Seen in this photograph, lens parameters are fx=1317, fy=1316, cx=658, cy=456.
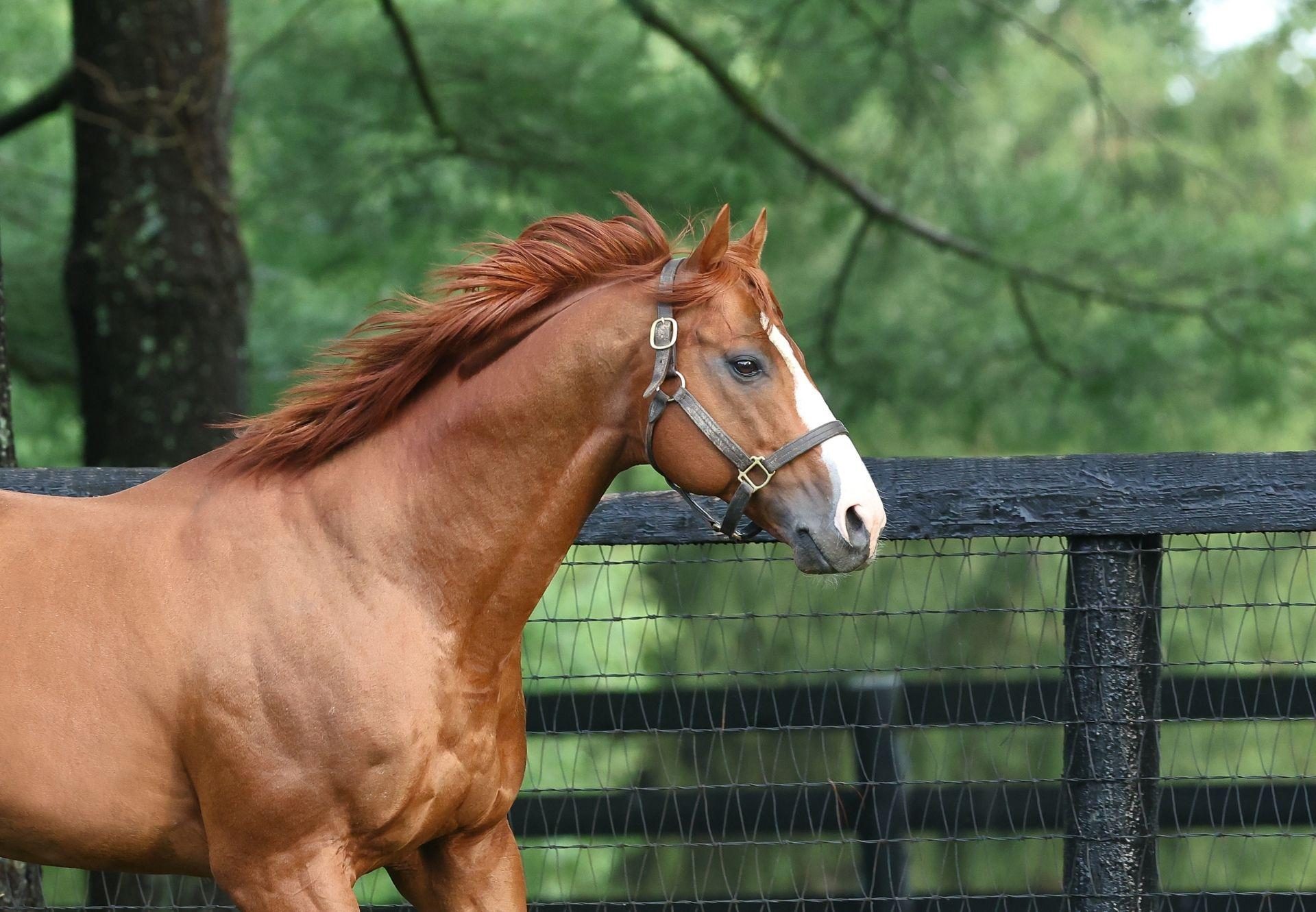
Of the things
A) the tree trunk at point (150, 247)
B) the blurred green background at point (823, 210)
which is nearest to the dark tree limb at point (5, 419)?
the tree trunk at point (150, 247)

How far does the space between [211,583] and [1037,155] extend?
14021 mm

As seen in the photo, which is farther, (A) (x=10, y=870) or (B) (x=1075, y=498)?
(A) (x=10, y=870)

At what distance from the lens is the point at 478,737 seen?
2.30 meters

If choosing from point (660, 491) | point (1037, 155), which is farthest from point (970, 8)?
point (1037, 155)

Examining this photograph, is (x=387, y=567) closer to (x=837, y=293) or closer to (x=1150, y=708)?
(x=1150, y=708)

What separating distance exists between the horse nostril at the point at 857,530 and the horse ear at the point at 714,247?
494 millimetres

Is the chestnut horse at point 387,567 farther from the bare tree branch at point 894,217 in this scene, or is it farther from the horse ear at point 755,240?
the bare tree branch at point 894,217

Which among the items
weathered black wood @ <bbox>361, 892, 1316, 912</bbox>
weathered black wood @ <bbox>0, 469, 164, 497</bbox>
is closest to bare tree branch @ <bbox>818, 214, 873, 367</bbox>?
weathered black wood @ <bbox>361, 892, 1316, 912</bbox>

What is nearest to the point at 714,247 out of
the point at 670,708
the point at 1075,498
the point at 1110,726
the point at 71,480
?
the point at 1075,498

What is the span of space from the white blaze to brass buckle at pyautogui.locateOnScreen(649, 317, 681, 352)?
15 cm

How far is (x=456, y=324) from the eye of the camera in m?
2.38

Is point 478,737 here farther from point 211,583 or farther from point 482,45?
point 482,45

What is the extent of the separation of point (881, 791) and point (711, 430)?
302cm

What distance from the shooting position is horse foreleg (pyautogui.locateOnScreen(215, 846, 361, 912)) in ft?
7.19
